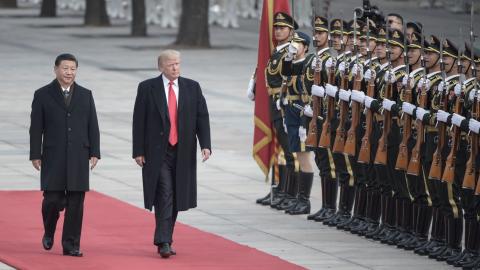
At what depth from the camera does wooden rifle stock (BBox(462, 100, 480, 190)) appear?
41.8 feet

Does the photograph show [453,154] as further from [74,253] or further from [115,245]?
[74,253]

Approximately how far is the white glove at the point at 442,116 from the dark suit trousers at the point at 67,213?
2.99 m

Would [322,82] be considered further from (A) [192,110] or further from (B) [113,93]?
(B) [113,93]

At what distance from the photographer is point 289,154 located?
1636cm

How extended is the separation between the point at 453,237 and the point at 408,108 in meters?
1.15

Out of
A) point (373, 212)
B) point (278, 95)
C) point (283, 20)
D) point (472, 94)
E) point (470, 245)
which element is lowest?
point (373, 212)

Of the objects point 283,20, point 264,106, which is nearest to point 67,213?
point 283,20

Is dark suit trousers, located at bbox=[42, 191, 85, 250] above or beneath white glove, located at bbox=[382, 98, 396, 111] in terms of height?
beneath

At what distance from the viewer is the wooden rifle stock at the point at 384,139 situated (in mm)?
14227

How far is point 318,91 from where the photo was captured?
604 inches

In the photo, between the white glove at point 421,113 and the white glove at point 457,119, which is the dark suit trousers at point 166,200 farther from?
the white glove at point 457,119

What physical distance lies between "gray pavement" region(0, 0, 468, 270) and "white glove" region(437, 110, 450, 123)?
1.20 m

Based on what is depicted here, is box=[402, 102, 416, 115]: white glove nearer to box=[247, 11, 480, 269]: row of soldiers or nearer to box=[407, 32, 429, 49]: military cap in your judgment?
box=[247, 11, 480, 269]: row of soldiers

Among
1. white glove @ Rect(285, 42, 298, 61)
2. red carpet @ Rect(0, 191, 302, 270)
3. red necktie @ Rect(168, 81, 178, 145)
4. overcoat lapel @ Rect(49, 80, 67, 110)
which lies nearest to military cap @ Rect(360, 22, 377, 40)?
white glove @ Rect(285, 42, 298, 61)
